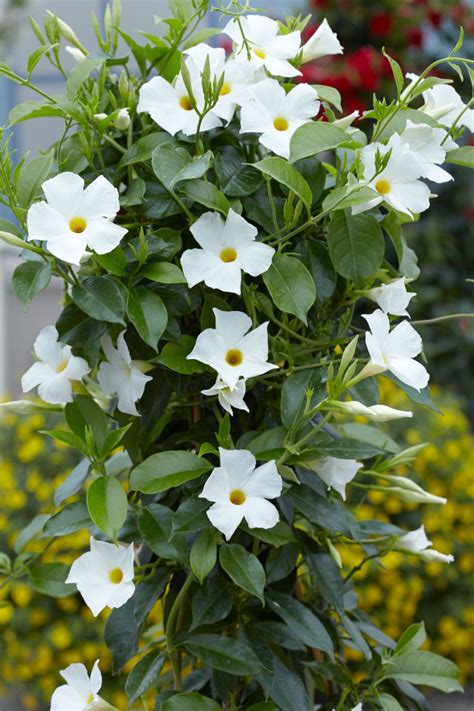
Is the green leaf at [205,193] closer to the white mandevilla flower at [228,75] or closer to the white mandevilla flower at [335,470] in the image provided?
the white mandevilla flower at [228,75]

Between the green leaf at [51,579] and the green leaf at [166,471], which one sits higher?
the green leaf at [166,471]

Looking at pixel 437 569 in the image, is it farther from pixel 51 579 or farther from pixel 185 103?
pixel 185 103

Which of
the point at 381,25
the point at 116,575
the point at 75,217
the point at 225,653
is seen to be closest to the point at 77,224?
the point at 75,217

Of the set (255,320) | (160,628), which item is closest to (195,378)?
(255,320)

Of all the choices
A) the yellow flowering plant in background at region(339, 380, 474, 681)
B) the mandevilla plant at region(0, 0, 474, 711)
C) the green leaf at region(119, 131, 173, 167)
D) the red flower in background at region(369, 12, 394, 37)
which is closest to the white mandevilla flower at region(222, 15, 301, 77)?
the mandevilla plant at region(0, 0, 474, 711)

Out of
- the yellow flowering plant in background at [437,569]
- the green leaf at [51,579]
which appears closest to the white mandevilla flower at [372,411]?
the green leaf at [51,579]

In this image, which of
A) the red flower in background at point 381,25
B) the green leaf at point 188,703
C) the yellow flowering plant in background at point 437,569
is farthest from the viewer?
the red flower in background at point 381,25

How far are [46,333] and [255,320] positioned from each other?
233mm

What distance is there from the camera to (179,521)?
882 mm

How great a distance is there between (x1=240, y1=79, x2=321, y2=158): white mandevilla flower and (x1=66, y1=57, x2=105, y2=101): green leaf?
15cm

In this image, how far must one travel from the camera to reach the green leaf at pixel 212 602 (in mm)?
940

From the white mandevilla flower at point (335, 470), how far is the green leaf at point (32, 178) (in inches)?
14.4

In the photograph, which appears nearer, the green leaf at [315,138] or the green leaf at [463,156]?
the green leaf at [315,138]

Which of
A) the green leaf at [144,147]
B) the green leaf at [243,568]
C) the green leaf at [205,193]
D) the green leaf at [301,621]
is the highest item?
the green leaf at [144,147]
